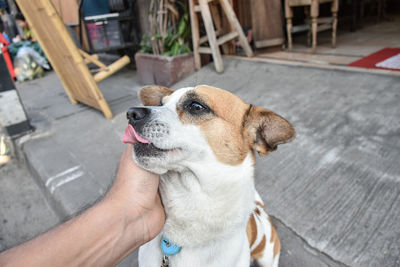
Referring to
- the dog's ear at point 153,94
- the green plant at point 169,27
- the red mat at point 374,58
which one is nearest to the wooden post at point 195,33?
the green plant at point 169,27

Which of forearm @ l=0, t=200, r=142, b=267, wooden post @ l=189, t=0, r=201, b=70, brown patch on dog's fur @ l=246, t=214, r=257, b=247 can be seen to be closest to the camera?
forearm @ l=0, t=200, r=142, b=267

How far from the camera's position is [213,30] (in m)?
4.23

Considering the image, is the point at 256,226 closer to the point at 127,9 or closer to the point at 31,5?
the point at 31,5

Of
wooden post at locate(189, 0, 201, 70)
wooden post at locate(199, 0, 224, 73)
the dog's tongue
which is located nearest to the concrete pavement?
wooden post at locate(199, 0, 224, 73)

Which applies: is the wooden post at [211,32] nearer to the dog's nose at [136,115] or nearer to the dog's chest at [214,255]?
the dog's nose at [136,115]

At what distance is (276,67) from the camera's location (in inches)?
156

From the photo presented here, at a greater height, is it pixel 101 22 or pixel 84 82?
pixel 101 22

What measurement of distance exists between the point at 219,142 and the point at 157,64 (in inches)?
149

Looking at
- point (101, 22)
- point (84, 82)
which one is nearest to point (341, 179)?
point (84, 82)

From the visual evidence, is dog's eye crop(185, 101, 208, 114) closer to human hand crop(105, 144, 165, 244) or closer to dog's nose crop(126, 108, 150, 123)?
dog's nose crop(126, 108, 150, 123)

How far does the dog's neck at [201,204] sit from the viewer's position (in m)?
1.29

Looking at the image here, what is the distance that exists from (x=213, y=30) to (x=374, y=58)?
230cm

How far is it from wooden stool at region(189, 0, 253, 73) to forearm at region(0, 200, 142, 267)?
354cm

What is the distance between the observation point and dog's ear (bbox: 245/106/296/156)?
4.48ft
